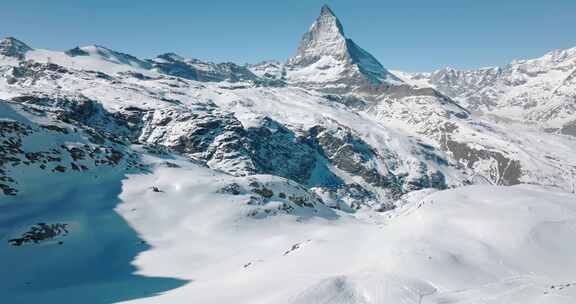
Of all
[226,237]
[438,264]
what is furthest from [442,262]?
[226,237]

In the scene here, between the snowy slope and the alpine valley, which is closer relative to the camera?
the snowy slope

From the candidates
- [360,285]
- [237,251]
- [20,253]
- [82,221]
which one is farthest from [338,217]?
[360,285]

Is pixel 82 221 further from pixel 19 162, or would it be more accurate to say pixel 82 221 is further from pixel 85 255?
pixel 19 162

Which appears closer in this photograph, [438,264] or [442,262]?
[438,264]

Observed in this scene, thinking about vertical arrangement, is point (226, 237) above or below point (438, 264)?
below

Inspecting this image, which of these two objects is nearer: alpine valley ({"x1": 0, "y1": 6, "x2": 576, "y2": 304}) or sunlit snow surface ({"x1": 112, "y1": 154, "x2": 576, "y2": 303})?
sunlit snow surface ({"x1": 112, "y1": 154, "x2": 576, "y2": 303})

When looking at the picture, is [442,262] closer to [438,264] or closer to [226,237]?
[438,264]

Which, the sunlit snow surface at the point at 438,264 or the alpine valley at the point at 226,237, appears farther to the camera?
the alpine valley at the point at 226,237

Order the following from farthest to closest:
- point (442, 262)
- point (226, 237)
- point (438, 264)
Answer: point (226, 237), point (442, 262), point (438, 264)

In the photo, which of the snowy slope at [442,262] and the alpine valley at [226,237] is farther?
the alpine valley at [226,237]

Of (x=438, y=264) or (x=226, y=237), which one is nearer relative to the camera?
(x=438, y=264)

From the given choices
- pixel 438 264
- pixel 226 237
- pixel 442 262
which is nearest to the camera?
pixel 438 264
